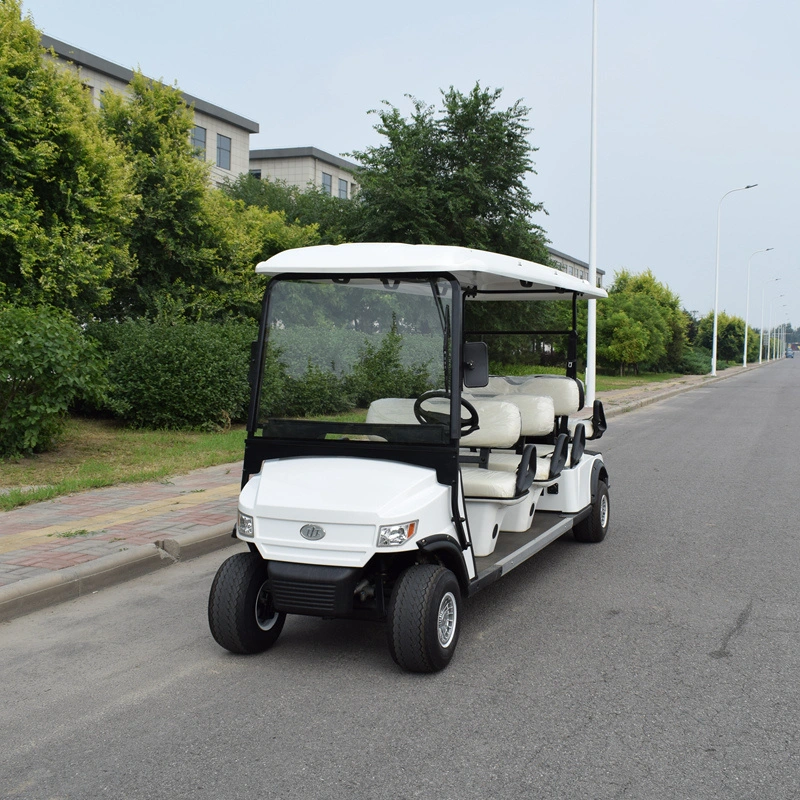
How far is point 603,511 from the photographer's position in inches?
281

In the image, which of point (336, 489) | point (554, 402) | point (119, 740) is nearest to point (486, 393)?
point (554, 402)

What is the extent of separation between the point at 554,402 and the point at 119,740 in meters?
4.55

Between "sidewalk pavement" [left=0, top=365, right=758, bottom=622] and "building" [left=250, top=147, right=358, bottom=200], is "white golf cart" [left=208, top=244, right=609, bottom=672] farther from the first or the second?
"building" [left=250, top=147, right=358, bottom=200]

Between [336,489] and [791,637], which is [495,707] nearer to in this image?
[336,489]

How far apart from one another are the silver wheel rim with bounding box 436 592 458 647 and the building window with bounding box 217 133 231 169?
39305 mm

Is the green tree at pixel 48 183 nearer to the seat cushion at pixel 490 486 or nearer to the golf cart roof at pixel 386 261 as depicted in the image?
the golf cart roof at pixel 386 261

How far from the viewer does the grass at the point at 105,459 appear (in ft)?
27.9

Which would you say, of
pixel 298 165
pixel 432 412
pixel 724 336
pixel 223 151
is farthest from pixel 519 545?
pixel 724 336

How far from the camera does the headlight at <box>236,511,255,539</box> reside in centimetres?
426

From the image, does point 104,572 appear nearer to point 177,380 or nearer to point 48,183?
point 177,380

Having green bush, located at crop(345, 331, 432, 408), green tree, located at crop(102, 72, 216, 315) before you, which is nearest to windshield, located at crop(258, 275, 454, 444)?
green bush, located at crop(345, 331, 432, 408)

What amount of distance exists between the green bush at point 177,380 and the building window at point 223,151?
30.3 m

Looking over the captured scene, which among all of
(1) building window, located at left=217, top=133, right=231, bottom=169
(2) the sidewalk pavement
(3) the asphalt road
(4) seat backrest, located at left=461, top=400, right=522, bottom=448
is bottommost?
(3) the asphalt road

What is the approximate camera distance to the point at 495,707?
12.3ft
